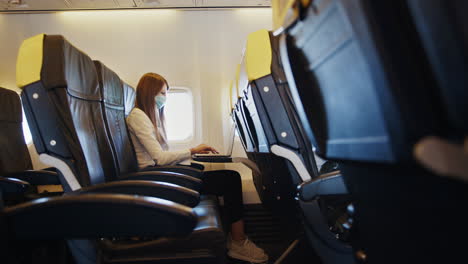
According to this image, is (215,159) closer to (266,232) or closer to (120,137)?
(120,137)

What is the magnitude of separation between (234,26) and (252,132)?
2747 mm

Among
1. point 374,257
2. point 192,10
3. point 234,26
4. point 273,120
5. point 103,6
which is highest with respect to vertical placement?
point 103,6

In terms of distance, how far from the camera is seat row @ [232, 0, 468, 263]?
1.16ft

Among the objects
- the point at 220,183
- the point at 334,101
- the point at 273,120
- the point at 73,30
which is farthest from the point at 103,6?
the point at 334,101

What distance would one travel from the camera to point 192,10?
453cm

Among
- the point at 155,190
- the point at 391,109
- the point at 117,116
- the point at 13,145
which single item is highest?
the point at 13,145

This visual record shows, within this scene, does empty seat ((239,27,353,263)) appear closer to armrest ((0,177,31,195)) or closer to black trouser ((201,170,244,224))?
black trouser ((201,170,244,224))

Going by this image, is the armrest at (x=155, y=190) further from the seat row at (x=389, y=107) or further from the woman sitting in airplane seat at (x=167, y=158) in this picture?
the woman sitting in airplane seat at (x=167, y=158)

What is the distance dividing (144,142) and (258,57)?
1.35m

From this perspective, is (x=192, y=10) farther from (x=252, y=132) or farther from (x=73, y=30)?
(x=252, y=132)

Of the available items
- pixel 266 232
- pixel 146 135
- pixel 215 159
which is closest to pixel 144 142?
pixel 146 135

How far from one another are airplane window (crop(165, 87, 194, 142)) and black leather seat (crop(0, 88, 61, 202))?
162 cm

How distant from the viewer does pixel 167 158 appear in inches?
102

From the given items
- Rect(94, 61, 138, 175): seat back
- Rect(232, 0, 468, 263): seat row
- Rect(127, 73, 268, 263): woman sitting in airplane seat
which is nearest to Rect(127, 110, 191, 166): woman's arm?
Rect(127, 73, 268, 263): woman sitting in airplane seat
